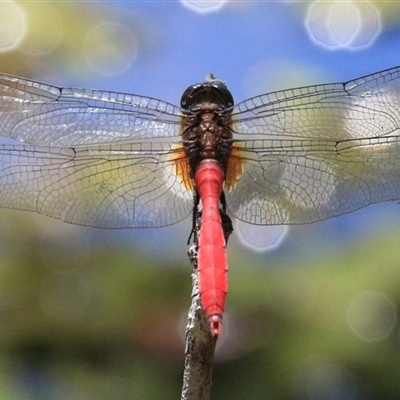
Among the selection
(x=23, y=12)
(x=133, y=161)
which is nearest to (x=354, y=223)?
(x=133, y=161)

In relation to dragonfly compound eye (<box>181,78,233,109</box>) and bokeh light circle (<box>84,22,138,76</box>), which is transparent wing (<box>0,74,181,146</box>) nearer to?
dragonfly compound eye (<box>181,78,233,109</box>)

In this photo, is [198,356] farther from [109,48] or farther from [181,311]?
[109,48]

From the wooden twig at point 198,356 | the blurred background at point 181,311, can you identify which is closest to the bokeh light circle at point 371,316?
the blurred background at point 181,311

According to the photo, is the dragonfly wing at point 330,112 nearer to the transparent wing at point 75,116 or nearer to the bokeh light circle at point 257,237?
the transparent wing at point 75,116

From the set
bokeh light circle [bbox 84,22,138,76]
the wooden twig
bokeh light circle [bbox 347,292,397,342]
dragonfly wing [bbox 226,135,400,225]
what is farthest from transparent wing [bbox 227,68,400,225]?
bokeh light circle [bbox 84,22,138,76]

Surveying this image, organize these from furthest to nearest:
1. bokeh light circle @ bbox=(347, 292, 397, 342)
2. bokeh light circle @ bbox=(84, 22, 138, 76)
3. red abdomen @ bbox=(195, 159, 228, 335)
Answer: bokeh light circle @ bbox=(84, 22, 138, 76) < bokeh light circle @ bbox=(347, 292, 397, 342) < red abdomen @ bbox=(195, 159, 228, 335)

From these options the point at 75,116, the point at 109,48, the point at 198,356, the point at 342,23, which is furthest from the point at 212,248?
the point at 342,23
